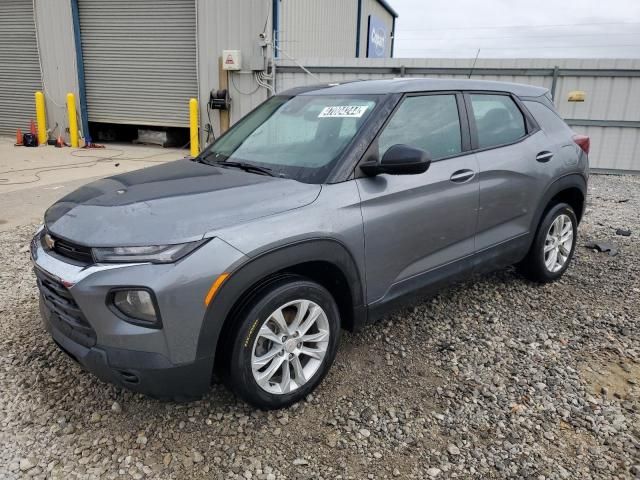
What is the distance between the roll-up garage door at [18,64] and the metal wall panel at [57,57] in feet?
1.38

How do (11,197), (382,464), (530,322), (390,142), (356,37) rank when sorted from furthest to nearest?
(356,37)
(11,197)
(530,322)
(390,142)
(382,464)

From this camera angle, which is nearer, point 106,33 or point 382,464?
point 382,464

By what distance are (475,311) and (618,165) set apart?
26.2 feet

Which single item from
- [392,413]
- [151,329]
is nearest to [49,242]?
[151,329]

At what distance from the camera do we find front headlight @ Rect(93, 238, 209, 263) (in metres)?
2.24

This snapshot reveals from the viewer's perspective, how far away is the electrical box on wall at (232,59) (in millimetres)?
11422

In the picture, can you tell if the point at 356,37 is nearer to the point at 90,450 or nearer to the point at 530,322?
the point at 530,322

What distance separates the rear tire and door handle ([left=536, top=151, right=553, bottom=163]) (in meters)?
0.45

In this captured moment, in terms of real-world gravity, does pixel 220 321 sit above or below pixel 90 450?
above

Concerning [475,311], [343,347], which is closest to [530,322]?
[475,311]

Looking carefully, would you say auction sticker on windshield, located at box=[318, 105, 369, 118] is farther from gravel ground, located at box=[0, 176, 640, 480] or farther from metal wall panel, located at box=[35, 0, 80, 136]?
metal wall panel, located at box=[35, 0, 80, 136]

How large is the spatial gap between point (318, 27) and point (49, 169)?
8246 mm

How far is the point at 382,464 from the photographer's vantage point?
7.93ft

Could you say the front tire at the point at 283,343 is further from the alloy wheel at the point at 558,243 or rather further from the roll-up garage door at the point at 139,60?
the roll-up garage door at the point at 139,60
